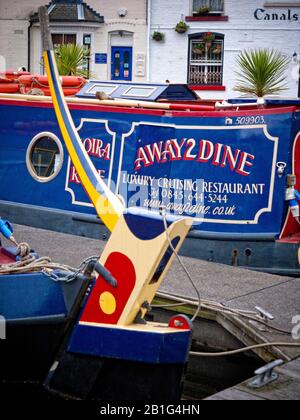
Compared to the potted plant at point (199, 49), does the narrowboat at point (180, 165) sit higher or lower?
lower

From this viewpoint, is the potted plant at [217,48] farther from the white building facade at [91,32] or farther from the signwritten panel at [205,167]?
the signwritten panel at [205,167]

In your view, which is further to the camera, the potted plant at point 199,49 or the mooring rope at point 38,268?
the potted plant at point 199,49

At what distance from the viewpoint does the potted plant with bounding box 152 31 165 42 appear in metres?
19.9

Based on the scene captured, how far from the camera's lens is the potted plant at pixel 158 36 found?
1992 cm

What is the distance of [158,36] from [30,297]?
15.2m

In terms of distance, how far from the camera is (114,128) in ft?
30.1

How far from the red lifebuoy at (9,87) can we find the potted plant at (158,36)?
32.1ft

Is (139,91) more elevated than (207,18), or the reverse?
(207,18)

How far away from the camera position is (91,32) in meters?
20.6

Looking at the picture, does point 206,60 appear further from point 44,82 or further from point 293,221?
point 293,221

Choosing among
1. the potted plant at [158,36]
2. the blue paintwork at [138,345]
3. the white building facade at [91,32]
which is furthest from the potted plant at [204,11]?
the blue paintwork at [138,345]

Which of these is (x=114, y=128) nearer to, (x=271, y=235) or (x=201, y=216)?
(x=201, y=216)

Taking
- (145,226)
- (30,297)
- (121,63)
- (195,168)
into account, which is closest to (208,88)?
(121,63)

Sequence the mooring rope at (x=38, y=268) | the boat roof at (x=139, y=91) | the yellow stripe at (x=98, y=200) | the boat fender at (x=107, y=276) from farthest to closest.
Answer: the boat roof at (x=139, y=91) < the yellow stripe at (x=98, y=200) < the mooring rope at (x=38, y=268) < the boat fender at (x=107, y=276)
